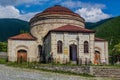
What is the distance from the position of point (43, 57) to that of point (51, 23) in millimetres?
5190

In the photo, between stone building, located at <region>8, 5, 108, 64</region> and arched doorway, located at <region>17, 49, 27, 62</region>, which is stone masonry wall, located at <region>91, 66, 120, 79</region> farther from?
arched doorway, located at <region>17, 49, 27, 62</region>

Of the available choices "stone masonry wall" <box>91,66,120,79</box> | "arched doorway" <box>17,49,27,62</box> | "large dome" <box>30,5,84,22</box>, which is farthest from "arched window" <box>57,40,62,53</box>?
"stone masonry wall" <box>91,66,120,79</box>

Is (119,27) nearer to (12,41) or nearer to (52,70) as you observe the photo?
(12,41)

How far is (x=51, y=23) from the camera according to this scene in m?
52.3

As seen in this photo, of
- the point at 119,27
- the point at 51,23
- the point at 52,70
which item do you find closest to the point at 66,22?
the point at 51,23

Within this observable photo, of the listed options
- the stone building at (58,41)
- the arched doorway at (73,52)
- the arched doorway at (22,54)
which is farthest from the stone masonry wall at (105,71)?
the arched doorway at (22,54)

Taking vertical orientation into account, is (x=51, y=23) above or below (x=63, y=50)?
above

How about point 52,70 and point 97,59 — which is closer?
point 52,70

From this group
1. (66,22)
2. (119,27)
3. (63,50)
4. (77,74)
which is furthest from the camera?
(119,27)

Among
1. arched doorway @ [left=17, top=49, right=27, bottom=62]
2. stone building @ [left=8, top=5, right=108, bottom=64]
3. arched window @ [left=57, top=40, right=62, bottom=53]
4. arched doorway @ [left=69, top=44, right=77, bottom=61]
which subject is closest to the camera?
arched window @ [left=57, top=40, right=62, bottom=53]

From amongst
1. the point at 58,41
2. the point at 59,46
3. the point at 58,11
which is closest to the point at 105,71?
the point at 59,46

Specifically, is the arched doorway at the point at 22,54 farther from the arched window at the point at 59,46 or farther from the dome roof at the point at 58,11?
the arched window at the point at 59,46

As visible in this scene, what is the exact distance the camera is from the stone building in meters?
46.5

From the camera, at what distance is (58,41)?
46469mm
